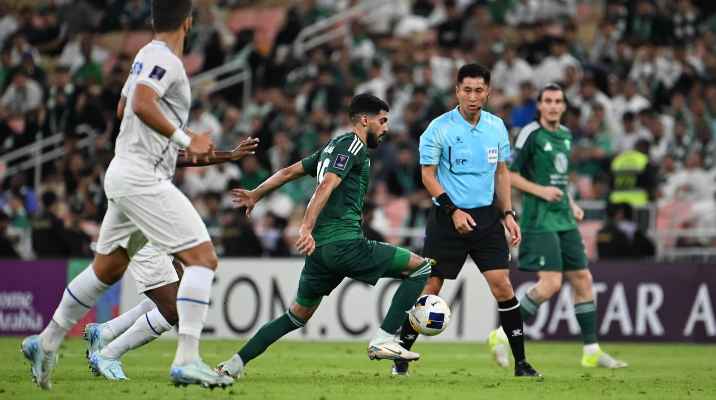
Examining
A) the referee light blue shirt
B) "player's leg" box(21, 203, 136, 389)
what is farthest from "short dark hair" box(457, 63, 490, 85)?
"player's leg" box(21, 203, 136, 389)

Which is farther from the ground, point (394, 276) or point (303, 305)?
point (394, 276)

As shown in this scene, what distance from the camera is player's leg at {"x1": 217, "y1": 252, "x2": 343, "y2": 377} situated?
1076cm

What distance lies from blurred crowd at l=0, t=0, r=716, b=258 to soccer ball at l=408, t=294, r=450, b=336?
8376mm

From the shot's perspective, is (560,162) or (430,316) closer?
(430,316)

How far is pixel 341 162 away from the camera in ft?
35.0

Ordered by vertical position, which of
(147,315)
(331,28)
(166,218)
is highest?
(331,28)

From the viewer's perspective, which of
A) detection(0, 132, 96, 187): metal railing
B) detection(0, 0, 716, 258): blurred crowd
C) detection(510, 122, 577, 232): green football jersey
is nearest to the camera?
detection(510, 122, 577, 232): green football jersey

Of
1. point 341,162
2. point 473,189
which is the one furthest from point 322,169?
point 473,189

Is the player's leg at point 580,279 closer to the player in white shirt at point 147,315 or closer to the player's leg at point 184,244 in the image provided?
the player in white shirt at point 147,315

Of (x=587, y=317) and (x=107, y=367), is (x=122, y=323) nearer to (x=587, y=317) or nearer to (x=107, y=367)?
(x=107, y=367)

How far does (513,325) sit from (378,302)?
26.5 feet

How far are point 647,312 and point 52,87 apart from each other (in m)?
12.3

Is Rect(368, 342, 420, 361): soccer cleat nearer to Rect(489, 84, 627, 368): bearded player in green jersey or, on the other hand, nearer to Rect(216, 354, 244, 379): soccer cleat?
Rect(216, 354, 244, 379): soccer cleat

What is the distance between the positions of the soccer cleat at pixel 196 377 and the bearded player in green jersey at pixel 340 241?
4.43ft
